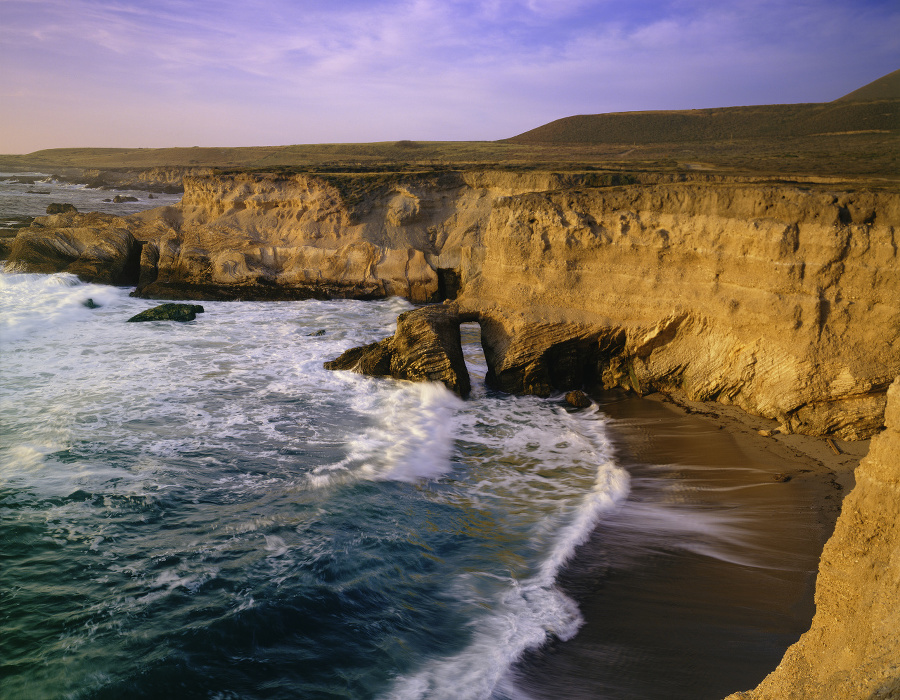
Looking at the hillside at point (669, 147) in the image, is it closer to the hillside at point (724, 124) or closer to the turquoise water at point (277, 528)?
the hillside at point (724, 124)

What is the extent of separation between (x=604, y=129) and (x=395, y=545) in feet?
271

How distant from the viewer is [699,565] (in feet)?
19.1

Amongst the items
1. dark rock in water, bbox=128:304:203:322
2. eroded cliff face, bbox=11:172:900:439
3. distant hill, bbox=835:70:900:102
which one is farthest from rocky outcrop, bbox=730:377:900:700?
distant hill, bbox=835:70:900:102

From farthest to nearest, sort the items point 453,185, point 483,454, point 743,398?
point 453,185
point 743,398
point 483,454

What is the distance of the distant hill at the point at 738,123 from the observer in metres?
49.9

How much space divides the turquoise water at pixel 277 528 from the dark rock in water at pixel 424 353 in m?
0.28

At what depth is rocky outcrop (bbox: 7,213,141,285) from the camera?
61.2ft

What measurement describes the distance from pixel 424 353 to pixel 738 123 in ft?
216

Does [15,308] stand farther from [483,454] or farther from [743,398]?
[743,398]

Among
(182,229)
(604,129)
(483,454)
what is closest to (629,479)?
(483,454)

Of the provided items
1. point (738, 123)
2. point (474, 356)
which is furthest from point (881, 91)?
point (474, 356)

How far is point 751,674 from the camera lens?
4438 millimetres

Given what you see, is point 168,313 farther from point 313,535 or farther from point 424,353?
point 313,535

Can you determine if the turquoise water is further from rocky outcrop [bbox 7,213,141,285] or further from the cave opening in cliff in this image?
rocky outcrop [bbox 7,213,141,285]
